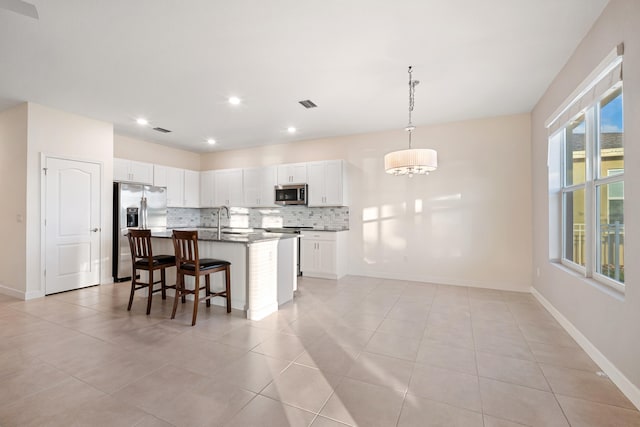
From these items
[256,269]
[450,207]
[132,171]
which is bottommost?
[256,269]

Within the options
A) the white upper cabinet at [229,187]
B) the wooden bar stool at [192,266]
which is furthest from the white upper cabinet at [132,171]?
the wooden bar stool at [192,266]

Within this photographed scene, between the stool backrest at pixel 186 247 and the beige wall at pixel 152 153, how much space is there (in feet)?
Result: 12.1

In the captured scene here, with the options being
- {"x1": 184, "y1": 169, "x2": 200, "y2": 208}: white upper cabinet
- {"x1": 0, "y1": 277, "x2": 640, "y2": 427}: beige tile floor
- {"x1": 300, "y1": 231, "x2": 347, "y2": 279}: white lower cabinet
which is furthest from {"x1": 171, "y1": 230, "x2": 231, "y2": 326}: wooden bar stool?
{"x1": 184, "y1": 169, "x2": 200, "y2": 208}: white upper cabinet

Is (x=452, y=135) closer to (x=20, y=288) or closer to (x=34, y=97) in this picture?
(x=34, y=97)

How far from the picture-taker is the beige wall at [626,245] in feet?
6.06

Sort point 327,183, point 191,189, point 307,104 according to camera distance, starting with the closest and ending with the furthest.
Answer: point 307,104
point 327,183
point 191,189

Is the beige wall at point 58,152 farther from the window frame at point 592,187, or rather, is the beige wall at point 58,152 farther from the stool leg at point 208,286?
the window frame at point 592,187

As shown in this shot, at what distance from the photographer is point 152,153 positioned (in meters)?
6.27

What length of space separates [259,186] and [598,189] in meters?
5.28

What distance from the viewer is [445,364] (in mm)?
2279

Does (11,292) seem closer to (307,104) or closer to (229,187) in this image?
(229,187)

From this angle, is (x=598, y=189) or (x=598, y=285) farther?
(x=598, y=189)

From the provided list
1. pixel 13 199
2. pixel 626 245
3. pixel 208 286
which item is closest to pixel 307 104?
pixel 208 286

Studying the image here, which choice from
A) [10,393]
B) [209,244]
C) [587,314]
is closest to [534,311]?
[587,314]
